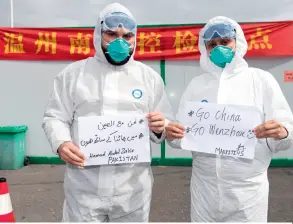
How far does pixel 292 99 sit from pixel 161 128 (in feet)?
17.5

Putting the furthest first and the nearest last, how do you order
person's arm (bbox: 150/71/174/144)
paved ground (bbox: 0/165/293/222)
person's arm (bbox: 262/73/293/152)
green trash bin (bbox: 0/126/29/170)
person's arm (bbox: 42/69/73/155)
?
1. green trash bin (bbox: 0/126/29/170)
2. paved ground (bbox: 0/165/293/222)
3. person's arm (bbox: 150/71/174/144)
4. person's arm (bbox: 42/69/73/155)
5. person's arm (bbox: 262/73/293/152)

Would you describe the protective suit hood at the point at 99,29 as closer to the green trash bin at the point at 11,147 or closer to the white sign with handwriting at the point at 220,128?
the white sign with handwriting at the point at 220,128

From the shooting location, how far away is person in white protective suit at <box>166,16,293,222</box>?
192cm

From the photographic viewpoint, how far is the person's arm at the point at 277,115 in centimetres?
181

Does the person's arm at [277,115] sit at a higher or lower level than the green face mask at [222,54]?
lower

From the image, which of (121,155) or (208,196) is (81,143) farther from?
(208,196)

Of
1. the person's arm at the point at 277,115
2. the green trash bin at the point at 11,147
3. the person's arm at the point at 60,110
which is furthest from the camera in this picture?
the green trash bin at the point at 11,147

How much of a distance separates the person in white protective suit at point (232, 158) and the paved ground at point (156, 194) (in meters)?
2.13

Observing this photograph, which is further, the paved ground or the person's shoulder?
the paved ground

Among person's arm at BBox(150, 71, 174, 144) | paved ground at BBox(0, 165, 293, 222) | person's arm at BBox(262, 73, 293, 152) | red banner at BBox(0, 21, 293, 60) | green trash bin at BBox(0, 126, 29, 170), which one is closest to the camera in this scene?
person's arm at BBox(262, 73, 293, 152)

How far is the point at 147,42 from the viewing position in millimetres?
6406

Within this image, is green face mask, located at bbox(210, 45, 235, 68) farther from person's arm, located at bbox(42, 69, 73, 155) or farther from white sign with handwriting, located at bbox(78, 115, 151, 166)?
person's arm, located at bbox(42, 69, 73, 155)

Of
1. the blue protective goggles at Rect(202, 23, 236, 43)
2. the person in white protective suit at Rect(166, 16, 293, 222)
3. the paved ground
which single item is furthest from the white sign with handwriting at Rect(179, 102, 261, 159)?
the paved ground

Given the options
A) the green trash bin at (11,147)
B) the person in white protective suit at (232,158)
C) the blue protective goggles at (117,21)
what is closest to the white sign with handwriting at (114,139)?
the person in white protective suit at (232,158)
